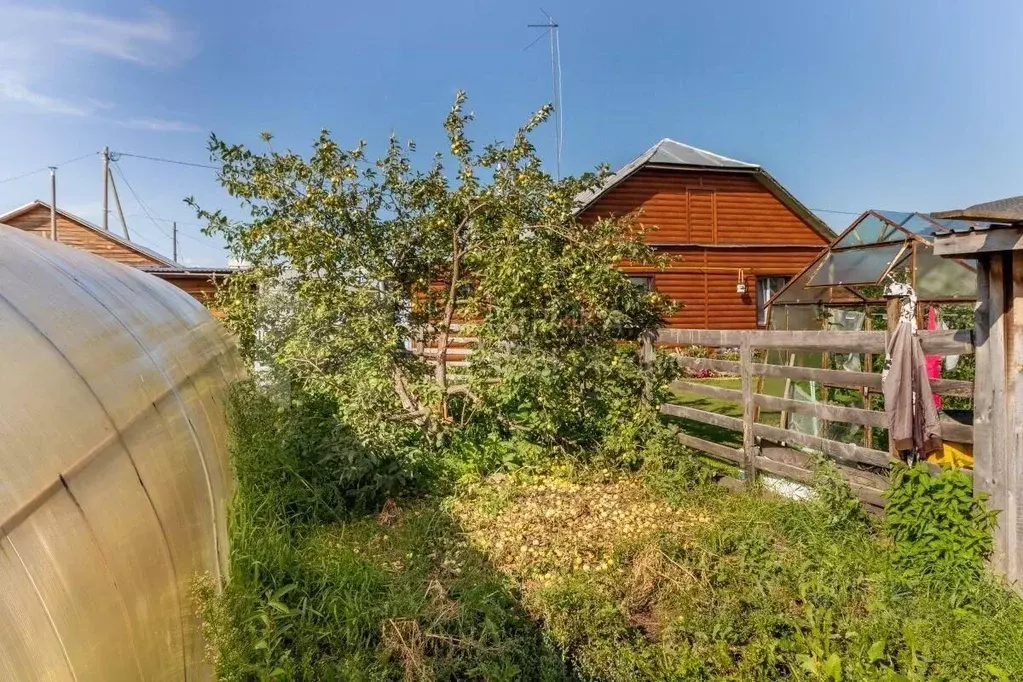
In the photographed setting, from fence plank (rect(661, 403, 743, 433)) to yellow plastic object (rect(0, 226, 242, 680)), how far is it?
426 centimetres

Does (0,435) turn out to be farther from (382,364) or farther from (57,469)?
(382,364)

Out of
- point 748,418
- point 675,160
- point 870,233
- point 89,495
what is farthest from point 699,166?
point 89,495

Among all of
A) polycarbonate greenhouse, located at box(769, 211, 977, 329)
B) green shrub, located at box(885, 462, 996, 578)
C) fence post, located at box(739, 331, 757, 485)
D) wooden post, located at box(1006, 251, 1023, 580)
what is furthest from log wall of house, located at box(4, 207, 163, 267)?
wooden post, located at box(1006, 251, 1023, 580)

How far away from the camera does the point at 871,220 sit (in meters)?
8.86

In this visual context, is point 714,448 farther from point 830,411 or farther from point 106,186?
point 106,186

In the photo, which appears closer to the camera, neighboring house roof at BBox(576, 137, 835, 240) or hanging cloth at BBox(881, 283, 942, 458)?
hanging cloth at BBox(881, 283, 942, 458)

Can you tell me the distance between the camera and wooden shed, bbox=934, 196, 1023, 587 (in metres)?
3.60

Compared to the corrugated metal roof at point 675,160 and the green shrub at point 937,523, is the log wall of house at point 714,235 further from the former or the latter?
the green shrub at point 937,523

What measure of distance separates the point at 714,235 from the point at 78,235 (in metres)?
21.5

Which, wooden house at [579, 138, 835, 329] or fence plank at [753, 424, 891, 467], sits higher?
wooden house at [579, 138, 835, 329]

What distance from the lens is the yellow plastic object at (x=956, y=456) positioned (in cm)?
415

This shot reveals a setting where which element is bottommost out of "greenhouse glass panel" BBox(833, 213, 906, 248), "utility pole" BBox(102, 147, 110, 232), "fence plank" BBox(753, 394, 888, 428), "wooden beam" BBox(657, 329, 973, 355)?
"fence plank" BBox(753, 394, 888, 428)

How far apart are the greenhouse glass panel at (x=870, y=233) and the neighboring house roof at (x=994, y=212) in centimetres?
500

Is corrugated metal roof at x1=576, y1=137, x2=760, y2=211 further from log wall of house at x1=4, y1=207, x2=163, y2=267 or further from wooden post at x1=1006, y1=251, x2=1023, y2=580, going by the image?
log wall of house at x1=4, y1=207, x2=163, y2=267
